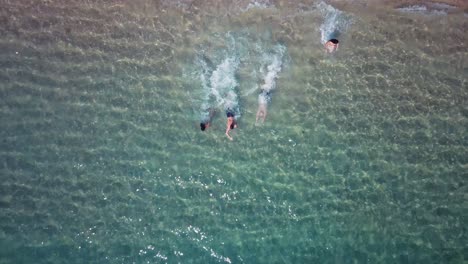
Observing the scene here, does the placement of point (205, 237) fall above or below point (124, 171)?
below

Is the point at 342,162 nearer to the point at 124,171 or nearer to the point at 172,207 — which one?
the point at 172,207

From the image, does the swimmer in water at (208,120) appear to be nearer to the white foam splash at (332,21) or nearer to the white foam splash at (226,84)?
the white foam splash at (226,84)

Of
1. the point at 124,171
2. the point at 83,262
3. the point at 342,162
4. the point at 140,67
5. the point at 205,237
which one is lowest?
the point at 83,262

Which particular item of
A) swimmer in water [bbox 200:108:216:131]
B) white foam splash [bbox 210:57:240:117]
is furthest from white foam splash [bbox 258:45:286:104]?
swimmer in water [bbox 200:108:216:131]

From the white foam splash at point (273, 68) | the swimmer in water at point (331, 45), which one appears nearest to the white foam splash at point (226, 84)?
the white foam splash at point (273, 68)

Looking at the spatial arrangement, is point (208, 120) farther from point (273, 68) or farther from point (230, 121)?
point (273, 68)

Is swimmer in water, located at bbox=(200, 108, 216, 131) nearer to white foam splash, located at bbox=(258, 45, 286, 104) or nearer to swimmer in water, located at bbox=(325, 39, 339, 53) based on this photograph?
white foam splash, located at bbox=(258, 45, 286, 104)

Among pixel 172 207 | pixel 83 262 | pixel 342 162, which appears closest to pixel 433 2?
pixel 342 162
